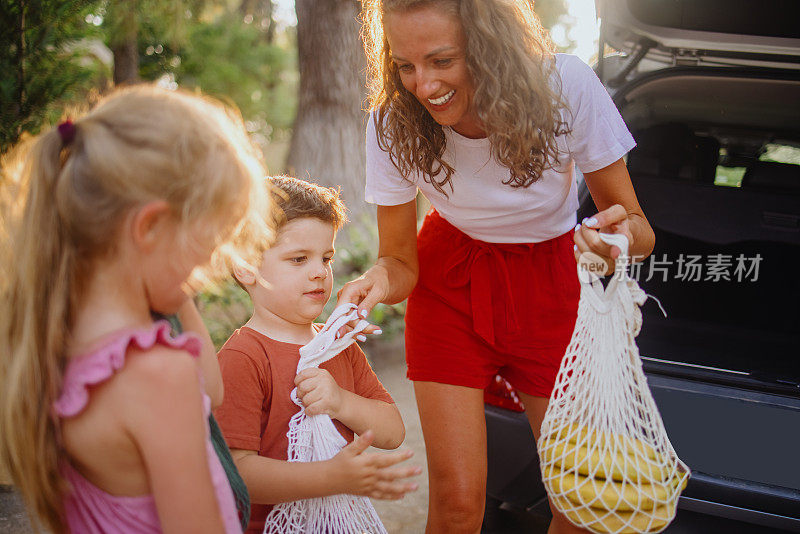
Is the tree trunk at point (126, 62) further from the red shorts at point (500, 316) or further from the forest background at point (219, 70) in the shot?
the red shorts at point (500, 316)

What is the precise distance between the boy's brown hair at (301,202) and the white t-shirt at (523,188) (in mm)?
273

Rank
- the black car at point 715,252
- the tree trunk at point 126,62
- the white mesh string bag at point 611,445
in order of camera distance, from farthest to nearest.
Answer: the tree trunk at point 126,62 → the black car at point 715,252 → the white mesh string bag at point 611,445

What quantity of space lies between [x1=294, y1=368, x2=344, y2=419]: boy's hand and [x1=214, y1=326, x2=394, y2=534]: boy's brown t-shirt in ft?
0.19

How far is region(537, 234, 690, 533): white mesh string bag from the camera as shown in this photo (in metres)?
1.55

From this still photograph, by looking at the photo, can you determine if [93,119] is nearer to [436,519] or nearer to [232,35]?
[436,519]

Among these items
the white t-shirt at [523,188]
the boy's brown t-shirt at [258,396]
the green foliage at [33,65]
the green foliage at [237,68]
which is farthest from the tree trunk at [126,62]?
the boy's brown t-shirt at [258,396]

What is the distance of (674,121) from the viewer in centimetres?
331

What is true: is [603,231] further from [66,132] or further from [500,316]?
[66,132]

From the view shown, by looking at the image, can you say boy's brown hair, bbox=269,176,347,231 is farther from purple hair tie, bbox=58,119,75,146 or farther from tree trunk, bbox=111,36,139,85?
tree trunk, bbox=111,36,139,85

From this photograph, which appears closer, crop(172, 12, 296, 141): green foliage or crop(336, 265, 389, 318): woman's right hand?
crop(336, 265, 389, 318): woman's right hand

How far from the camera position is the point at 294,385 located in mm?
1778

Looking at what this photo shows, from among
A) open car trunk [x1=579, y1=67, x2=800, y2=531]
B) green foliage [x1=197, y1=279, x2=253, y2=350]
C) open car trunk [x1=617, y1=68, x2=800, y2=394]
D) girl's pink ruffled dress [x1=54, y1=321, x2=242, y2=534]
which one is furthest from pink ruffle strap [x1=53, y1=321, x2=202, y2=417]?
green foliage [x1=197, y1=279, x2=253, y2=350]

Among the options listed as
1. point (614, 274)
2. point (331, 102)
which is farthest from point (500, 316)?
point (331, 102)

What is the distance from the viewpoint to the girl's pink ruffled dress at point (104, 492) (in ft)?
3.80
